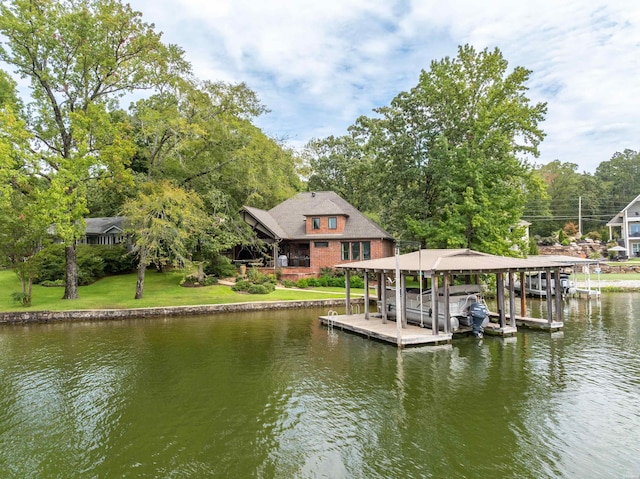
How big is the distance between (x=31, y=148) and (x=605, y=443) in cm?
2908

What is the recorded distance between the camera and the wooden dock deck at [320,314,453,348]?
14.8 m

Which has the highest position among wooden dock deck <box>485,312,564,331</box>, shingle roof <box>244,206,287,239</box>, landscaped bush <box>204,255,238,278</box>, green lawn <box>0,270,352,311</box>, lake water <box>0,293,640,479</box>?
shingle roof <box>244,206,287,239</box>

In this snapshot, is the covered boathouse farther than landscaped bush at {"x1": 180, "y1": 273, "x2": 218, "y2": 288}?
No

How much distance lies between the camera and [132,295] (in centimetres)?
2608

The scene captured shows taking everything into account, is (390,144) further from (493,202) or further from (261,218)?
(261,218)

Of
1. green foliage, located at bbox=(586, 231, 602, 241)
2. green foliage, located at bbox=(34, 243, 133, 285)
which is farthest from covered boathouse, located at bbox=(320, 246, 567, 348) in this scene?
green foliage, located at bbox=(586, 231, 602, 241)

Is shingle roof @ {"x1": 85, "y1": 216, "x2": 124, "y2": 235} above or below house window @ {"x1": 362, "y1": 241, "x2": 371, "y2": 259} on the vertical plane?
A: above

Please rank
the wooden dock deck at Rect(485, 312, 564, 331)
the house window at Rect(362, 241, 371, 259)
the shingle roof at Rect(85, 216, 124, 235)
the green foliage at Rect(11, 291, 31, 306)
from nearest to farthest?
1. the wooden dock deck at Rect(485, 312, 564, 331)
2. the green foliage at Rect(11, 291, 31, 306)
3. the house window at Rect(362, 241, 371, 259)
4. the shingle roof at Rect(85, 216, 124, 235)

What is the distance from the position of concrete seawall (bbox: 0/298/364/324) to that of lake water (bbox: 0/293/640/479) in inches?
177

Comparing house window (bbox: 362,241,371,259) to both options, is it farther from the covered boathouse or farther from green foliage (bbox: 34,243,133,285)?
green foliage (bbox: 34,243,133,285)

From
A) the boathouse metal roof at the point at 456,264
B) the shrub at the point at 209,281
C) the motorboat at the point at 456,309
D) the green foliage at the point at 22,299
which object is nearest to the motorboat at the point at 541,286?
the boathouse metal roof at the point at 456,264

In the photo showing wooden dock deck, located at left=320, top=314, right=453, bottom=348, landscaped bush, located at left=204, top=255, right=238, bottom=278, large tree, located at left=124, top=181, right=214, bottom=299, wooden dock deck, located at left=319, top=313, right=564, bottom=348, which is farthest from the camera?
landscaped bush, located at left=204, top=255, right=238, bottom=278

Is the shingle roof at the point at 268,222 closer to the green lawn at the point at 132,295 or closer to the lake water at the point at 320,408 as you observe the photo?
the green lawn at the point at 132,295

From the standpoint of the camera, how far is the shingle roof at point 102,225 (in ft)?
131
